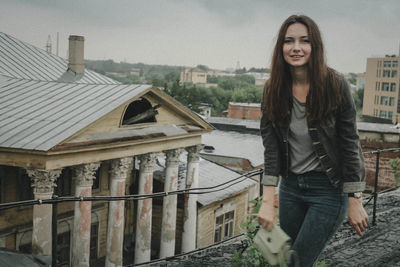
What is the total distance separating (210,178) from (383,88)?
7001 cm

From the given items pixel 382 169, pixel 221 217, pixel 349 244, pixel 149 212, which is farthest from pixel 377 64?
pixel 349 244

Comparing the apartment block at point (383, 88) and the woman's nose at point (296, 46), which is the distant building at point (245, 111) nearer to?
the apartment block at point (383, 88)

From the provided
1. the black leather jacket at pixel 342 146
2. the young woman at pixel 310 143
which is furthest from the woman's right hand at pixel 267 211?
the black leather jacket at pixel 342 146

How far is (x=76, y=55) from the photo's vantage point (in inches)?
1180

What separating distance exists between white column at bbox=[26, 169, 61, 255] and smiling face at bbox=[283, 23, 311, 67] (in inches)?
566

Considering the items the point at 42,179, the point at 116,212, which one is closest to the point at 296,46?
the point at 42,179

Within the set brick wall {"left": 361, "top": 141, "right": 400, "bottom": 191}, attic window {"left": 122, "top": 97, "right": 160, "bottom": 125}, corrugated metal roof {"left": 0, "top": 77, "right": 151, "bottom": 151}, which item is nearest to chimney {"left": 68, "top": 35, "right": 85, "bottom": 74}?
corrugated metal roof {"left": 0, "top": 77, "right": 151, "bottom": 151}

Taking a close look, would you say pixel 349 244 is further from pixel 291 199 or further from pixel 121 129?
pixel 121 129

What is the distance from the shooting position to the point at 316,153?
3.34m

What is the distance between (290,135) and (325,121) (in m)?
0.30

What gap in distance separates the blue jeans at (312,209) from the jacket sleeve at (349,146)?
127 millimetres

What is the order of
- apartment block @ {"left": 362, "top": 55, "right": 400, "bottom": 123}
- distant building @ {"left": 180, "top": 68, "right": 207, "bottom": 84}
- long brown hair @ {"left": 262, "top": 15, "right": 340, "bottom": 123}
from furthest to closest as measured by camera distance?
distant building @ {"left": 180, "top": 68, "right": 207, "bottom": 84} → apartment block @ {"left": 362, "top": 55, "right": 400, "bottom": 123} → long brown hair @ {"left": 262, "top": 15, "right": 340, "bottom": 123}

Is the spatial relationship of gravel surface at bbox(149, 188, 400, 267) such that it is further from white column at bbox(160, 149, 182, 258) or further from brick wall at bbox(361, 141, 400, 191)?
brick wall at bbox(361, 141, 400, 191)

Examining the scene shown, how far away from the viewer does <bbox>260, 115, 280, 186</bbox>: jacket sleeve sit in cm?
352
